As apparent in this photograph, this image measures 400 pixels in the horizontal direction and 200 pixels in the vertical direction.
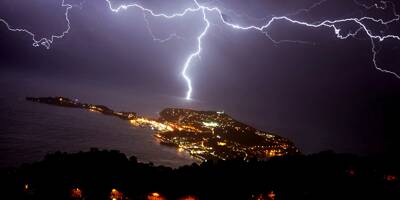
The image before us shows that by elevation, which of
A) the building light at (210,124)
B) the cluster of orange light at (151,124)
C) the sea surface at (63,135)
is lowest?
the sea surface at (63,135)

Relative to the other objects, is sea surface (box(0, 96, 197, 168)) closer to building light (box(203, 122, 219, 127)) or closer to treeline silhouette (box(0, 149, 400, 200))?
building light (box(203, 122, 219, 127))

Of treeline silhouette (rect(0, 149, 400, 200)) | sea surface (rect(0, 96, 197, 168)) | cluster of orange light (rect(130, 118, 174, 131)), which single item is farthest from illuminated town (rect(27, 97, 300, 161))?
treeline silhouette (rect(0, 149, 400, 200))

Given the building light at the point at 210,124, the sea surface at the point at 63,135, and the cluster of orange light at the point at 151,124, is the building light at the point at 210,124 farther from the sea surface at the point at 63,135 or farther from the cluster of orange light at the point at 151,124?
the sea surface at the point at 63,135

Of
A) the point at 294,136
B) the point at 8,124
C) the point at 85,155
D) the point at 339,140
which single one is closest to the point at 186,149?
the point at 8,124

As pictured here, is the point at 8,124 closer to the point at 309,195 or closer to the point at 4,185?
the point at 4,185

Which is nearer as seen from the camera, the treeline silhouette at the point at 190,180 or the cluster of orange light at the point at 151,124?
the treeline silhouette at the point at 190,180

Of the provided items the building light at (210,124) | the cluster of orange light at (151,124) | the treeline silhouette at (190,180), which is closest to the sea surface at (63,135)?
the cluster of orange light at (151,124)
